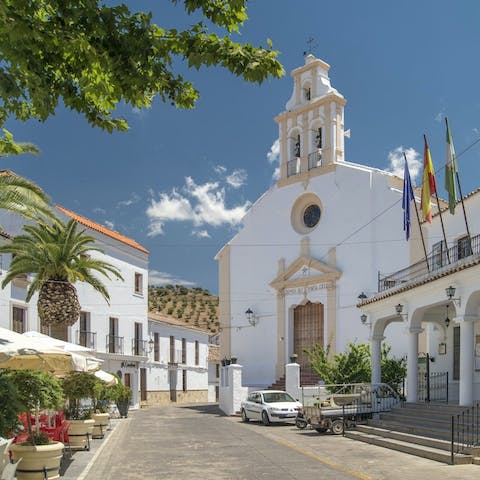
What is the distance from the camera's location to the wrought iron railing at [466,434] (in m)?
14.3

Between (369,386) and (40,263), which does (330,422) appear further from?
(40,263)

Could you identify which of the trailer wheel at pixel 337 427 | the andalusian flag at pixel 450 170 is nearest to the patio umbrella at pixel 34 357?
the trailer wheel at pixel 337 427

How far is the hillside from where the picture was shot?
85394 millimetres

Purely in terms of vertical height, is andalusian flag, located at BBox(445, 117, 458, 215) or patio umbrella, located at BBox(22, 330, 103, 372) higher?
andalusian flag, located at BBox(445, 117, 458, 215)

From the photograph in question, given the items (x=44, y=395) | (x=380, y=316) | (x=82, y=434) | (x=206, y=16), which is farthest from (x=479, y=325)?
(x=206, y=16)

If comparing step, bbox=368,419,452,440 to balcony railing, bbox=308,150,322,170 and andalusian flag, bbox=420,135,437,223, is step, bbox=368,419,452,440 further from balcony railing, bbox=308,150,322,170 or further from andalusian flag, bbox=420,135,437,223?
balcony railing, bbox=308,150,322,170

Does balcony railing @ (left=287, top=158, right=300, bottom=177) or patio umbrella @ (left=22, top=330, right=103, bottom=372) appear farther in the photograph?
balcony railing @ (left=287, top=158, right=300, bottom=177)

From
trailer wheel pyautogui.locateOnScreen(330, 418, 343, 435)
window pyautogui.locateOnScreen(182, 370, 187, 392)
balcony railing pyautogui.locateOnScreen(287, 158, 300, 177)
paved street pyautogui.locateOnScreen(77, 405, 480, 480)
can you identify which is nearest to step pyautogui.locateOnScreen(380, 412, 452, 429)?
trailer wheel pyautogui.locateOnScreen(330, 418, 343, 435)

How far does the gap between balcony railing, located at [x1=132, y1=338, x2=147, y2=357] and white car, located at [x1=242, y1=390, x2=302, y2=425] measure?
45.3 ft

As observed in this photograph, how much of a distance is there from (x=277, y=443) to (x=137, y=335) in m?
23.8

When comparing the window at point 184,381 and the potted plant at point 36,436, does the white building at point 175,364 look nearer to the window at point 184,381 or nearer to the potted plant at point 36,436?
the window at point 184,381

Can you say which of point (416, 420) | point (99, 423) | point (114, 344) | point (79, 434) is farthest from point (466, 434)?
point (114, 344)

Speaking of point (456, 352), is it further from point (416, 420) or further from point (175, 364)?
point (175, 364)

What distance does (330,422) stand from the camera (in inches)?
838
